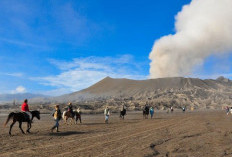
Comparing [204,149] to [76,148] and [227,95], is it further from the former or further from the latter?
[227,95]

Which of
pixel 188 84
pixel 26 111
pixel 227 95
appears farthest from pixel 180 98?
pixel 26 111

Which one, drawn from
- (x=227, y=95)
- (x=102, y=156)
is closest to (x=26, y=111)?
(x=102, y=156)

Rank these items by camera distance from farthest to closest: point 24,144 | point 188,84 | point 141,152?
point 188,84 < point 24,144 < point 141,152

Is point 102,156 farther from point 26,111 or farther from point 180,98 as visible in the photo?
point 180,98

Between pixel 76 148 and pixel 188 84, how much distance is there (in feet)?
619

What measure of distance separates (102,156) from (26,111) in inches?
405

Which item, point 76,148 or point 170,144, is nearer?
point 76,148

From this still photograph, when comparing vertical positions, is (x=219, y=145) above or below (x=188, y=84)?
below

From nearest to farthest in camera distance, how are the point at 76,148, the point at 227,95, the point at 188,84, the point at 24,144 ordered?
the point at 76,148 < the point at 24,144 < the point at 227,95 < the point at 188,84

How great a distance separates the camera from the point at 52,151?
12117mm

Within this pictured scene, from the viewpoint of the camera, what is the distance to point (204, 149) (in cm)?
1291

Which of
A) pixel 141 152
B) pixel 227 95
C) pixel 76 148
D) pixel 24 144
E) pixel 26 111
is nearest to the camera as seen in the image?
pixel 141 152

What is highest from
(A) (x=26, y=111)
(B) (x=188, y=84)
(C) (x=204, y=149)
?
(B) (x=188, y=84)

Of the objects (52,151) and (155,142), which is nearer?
(52,151)
